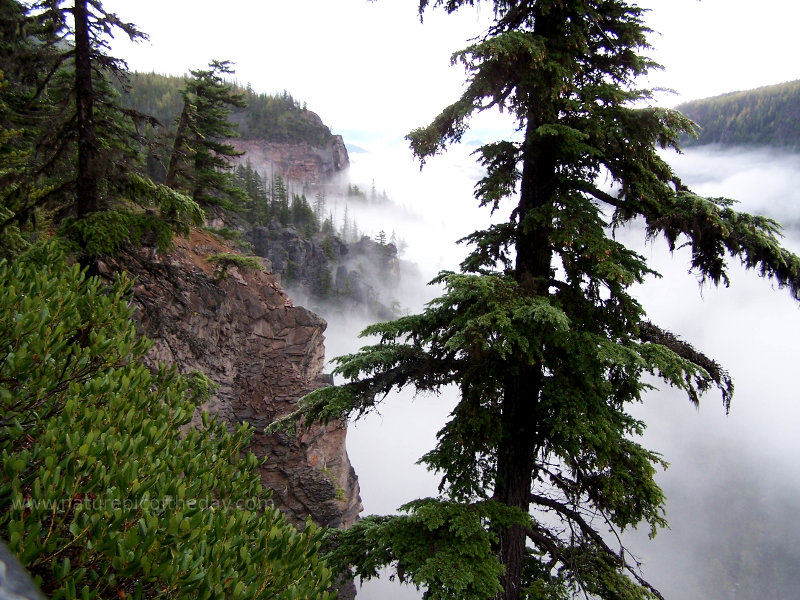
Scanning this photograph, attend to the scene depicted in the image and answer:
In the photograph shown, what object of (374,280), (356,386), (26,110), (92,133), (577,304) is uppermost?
(26,110)

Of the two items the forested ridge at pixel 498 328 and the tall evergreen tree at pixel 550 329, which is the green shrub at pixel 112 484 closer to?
the forested ridge at pixel 498 328

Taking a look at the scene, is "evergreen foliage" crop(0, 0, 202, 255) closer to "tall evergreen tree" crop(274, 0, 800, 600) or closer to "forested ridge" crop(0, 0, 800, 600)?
"forested ridge" crop(0, 0, 800, 600)

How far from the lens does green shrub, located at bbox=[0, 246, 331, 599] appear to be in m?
1.99

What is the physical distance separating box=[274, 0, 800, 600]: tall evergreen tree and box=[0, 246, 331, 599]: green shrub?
97.4 inches

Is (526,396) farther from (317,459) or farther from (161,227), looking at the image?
(317,459)

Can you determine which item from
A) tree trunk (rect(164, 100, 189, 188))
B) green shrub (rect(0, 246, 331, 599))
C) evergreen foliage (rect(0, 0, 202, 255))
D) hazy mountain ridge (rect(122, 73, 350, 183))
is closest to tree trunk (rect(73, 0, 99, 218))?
evergreen foliage (rect(0, 0, 202, 255))

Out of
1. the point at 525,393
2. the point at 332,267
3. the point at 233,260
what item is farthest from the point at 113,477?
the point at 332,267

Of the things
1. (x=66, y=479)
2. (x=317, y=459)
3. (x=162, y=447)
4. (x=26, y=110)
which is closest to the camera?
(x=66, y=479)

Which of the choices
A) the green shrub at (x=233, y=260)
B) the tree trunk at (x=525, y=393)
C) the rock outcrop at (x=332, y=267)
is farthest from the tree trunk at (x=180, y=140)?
the rock outcrop at (x=332, y=267)

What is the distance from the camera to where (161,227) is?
24.8 feet

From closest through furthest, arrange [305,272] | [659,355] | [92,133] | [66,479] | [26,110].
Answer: [66,479]
[659,355]
[92,133]
[26,110]
[305,272]

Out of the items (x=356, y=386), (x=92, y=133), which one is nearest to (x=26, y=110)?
(x=92, y=133)

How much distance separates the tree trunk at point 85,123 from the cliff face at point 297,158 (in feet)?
472

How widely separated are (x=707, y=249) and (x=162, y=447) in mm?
6150
